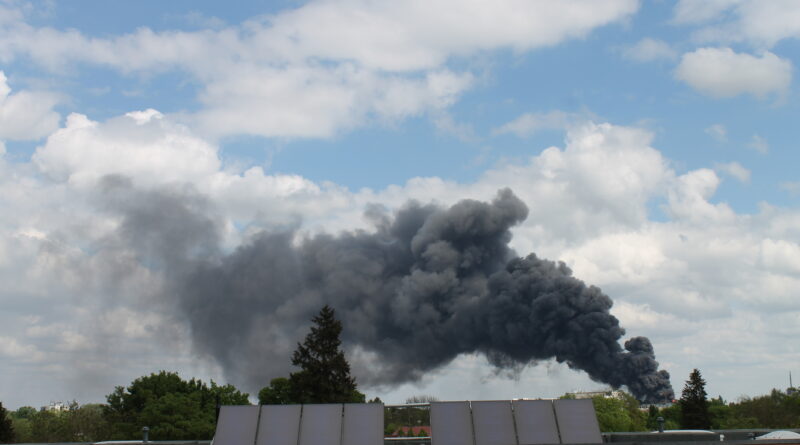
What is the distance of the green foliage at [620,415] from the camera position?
114 metres

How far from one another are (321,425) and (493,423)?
4.75 m

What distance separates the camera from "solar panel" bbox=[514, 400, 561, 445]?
19.1 meters

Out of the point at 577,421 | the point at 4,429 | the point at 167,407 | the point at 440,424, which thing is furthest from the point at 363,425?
the point at 4,429

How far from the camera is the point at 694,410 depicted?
96.7 m

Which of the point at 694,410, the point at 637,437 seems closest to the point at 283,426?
the point at 637,437

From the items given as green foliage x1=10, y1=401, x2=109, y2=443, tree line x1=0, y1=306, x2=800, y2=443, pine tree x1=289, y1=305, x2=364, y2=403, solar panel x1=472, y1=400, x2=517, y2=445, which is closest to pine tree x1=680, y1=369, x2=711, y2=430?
tree line x1=0, y1=306, x2=800, y2=443

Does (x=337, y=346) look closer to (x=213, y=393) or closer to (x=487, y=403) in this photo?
(x=213, y=393)

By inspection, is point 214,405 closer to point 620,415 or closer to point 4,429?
point 4,429

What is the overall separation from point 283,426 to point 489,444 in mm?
5639

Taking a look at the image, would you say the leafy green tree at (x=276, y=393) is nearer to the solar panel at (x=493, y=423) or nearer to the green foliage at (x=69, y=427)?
the green foliage at (x=69, y=427)

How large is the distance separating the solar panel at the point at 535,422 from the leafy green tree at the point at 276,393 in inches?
3128

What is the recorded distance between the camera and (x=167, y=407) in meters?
81.4

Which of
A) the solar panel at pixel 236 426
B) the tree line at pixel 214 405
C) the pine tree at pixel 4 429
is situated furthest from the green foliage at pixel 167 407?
the solar panel at pixel 236 426

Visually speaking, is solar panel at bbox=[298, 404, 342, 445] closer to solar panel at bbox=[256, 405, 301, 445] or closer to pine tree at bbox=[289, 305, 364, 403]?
solar panel at bbox=[256, 405, 301, 445]
